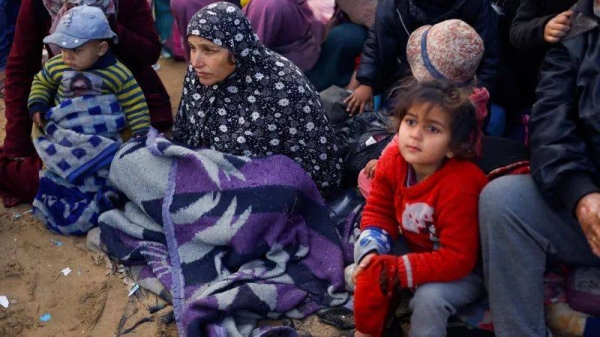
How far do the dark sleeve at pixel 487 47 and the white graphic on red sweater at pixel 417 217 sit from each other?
123cm

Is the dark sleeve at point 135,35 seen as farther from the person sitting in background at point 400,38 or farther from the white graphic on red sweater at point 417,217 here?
the white graphic on red sweater at point 417,217

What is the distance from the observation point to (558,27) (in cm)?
285

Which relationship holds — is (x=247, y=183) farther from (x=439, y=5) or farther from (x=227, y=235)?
(x=439, y=5)

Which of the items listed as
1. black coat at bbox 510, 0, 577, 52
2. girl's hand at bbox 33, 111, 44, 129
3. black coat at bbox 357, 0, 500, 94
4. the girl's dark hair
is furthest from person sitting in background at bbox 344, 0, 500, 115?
girl's hand at bbox 33, 111, 44, 129

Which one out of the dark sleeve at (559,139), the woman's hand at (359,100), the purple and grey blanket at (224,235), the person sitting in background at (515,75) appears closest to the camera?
the dark sleeve at (559,139)

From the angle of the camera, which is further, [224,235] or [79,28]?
[79,28]

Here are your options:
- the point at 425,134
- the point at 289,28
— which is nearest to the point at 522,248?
the point at 425,134

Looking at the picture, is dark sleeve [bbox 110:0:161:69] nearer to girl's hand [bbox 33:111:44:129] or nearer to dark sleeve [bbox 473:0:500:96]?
girl's hand [bbox 33:111:44:129]

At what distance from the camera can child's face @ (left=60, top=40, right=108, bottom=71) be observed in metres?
3.50

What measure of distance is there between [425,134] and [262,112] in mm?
1153

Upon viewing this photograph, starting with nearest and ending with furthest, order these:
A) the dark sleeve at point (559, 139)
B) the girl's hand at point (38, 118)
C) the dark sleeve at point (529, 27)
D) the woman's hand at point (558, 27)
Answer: the dark sleeve at point (559, 139), the woman's hand at point (558, 27), the dark sleeve at point (529, 27), the girl's hand at point (38, 118)

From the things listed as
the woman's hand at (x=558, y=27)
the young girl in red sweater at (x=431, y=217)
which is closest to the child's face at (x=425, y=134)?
the young girl in red sweater at (x=431, y=217)

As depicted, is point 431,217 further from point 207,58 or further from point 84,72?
point 84,72

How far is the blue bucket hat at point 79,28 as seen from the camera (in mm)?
3424
